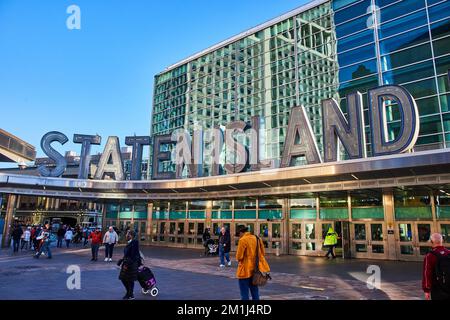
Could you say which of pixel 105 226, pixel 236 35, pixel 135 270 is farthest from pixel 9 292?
pixel 236 35

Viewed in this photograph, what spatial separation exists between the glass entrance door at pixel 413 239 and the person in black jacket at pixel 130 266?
15.6 meters

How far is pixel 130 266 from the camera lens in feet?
28.8

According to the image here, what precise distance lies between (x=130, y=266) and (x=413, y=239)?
1619 centimetres

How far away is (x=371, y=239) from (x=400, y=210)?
2.27 m

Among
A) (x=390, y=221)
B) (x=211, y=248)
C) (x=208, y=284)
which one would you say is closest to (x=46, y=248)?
(x=211, y=248)

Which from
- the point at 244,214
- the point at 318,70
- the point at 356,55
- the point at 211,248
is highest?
the point at 356,55

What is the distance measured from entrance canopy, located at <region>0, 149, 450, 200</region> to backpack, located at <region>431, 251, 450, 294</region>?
10.8 m

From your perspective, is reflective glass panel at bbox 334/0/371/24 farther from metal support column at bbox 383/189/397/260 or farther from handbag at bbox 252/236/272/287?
handbag at bbox 252/236/272/287

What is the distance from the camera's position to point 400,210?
785 inches

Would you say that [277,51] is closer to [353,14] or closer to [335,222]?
[353,14]

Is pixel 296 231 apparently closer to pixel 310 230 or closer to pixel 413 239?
pixel 310 230

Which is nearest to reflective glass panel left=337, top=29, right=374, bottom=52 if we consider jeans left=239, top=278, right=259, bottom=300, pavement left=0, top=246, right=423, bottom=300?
pavement left=0, top=246, right=423, bottom=300

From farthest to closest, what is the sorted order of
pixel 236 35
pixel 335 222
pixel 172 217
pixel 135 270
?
pixel 236 35 < pixel 172 217 < pixel 335 222 < pixel 135 270

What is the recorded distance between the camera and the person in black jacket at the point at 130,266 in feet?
28.4
